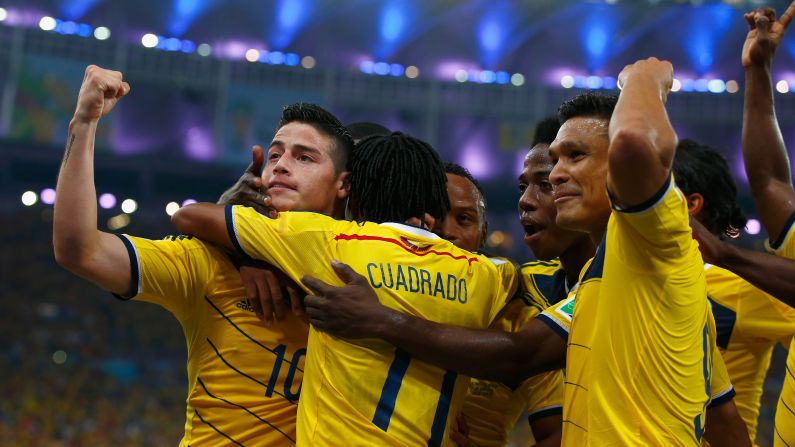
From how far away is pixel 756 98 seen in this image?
3.32 metres

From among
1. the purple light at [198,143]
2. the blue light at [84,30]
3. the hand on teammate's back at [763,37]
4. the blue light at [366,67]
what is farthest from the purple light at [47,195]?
the hand on teammate's back at [763,37]

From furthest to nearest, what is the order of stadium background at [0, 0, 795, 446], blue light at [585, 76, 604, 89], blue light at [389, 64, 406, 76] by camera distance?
1. blue light at [389, 64, 406, 76]
2. blue light at [585, 76, 604, 89]
3. stadium background at [0, 0, 795, 446]

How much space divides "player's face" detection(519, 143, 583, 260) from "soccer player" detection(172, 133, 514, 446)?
600 mm

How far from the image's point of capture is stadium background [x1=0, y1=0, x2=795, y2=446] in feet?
76.1

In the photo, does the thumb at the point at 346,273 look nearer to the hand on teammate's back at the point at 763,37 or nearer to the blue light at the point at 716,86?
the hand on teammate's back at the point at 763,37

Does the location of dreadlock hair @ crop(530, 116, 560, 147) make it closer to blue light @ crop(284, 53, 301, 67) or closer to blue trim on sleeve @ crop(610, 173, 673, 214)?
blue trim on sleeve @ crop(610, 173, 673, 214)

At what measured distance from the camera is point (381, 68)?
27406mm

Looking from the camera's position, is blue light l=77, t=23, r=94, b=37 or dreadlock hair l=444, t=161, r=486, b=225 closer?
dreadlock hair l=444, t=161, r=486, b=225

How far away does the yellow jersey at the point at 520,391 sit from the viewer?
9.49 ft

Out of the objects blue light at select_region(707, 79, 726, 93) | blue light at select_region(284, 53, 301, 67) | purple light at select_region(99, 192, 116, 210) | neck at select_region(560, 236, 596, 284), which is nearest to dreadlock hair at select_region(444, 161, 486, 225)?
neck at select_region(560, 236, 596, 284)

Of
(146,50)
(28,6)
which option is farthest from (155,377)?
(28,6)

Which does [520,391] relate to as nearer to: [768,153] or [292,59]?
[768,153]

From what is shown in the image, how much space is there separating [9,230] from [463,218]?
2436cm

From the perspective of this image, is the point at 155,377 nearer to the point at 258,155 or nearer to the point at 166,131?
the point at 166,131
